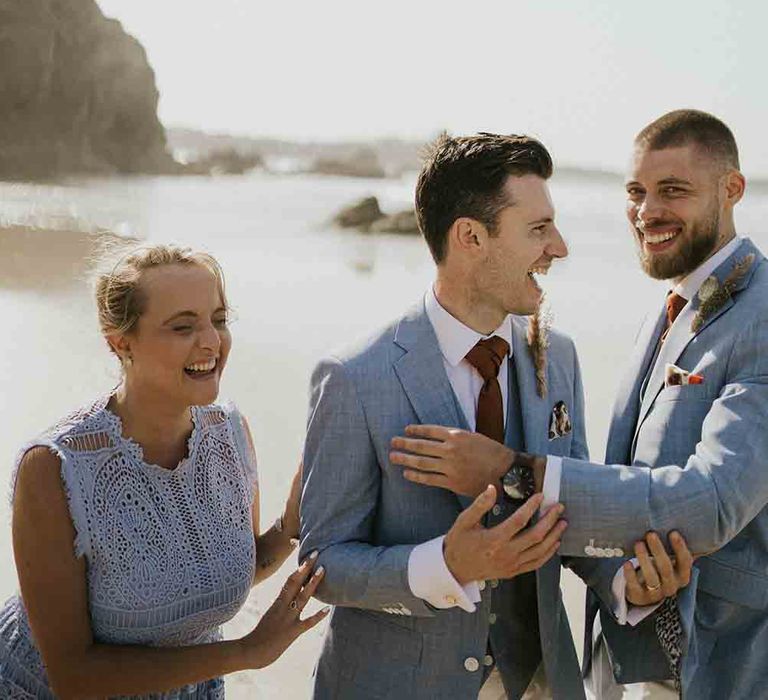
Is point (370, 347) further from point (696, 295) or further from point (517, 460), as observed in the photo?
point (696, 295)

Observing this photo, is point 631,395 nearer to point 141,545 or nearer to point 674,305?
point 674,305

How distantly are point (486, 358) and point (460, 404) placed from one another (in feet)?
0.38

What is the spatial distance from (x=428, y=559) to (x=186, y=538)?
587 millimetres

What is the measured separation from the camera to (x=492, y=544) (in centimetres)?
175

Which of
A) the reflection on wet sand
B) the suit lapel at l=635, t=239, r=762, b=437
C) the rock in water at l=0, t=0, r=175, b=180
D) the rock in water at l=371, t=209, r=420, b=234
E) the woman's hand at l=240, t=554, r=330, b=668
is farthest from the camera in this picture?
the rock in water at l=371, t=209, r=420, b=234

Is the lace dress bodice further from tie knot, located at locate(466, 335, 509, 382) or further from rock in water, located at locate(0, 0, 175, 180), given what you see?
rock in water, located at locate(0, 0, 175, 180)

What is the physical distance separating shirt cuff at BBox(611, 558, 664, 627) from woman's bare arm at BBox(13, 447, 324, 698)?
0.63m

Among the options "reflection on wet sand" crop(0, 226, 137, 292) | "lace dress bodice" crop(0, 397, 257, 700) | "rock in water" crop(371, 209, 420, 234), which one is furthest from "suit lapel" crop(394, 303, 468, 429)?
"rock in water" crop(371, 209, 420, 234)

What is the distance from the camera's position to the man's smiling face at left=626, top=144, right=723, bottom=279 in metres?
2.29

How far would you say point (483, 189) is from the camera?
200cm

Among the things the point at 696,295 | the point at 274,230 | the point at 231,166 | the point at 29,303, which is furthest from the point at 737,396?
the point at 274,230

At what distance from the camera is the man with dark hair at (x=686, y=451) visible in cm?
186

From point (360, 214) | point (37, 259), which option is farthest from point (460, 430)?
point (360, 214)

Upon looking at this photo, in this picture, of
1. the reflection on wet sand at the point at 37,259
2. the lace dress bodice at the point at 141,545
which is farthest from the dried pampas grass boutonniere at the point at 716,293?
the reflection on wet sand at the point at 37,259
